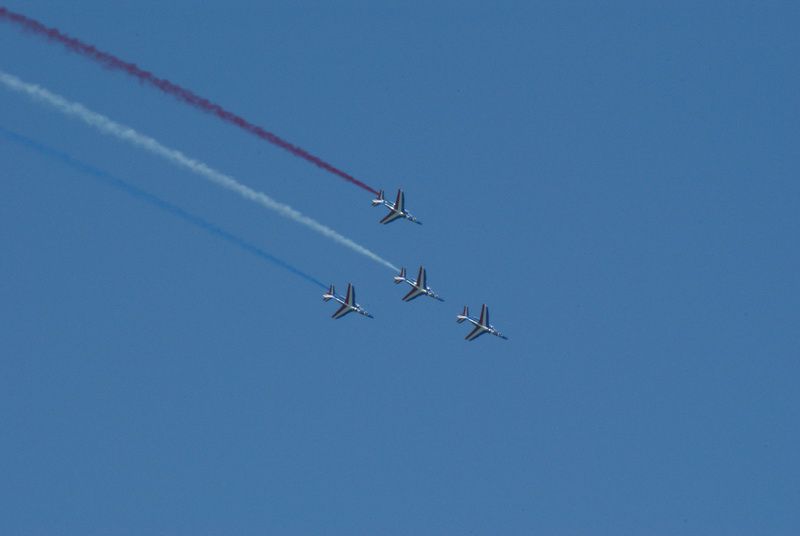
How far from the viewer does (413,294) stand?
265 ft

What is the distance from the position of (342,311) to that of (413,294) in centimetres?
375

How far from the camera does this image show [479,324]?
274 ft

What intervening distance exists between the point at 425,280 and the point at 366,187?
1396cm

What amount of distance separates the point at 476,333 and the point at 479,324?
1.70 feet

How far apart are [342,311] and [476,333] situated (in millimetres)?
7976

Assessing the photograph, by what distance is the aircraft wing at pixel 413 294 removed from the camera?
80.6 meters

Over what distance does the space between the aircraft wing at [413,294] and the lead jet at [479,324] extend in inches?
149

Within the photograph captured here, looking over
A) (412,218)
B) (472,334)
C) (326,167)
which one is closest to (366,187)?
(326,167)

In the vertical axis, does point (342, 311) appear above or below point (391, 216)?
below

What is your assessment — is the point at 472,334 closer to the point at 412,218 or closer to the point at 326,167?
the point at 412,218

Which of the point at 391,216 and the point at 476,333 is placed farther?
the point at 476,333

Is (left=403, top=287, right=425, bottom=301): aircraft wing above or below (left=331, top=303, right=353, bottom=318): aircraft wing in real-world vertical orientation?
above

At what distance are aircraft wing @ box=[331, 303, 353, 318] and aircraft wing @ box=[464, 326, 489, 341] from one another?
7.42m

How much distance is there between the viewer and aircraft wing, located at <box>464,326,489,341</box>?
274 feet
